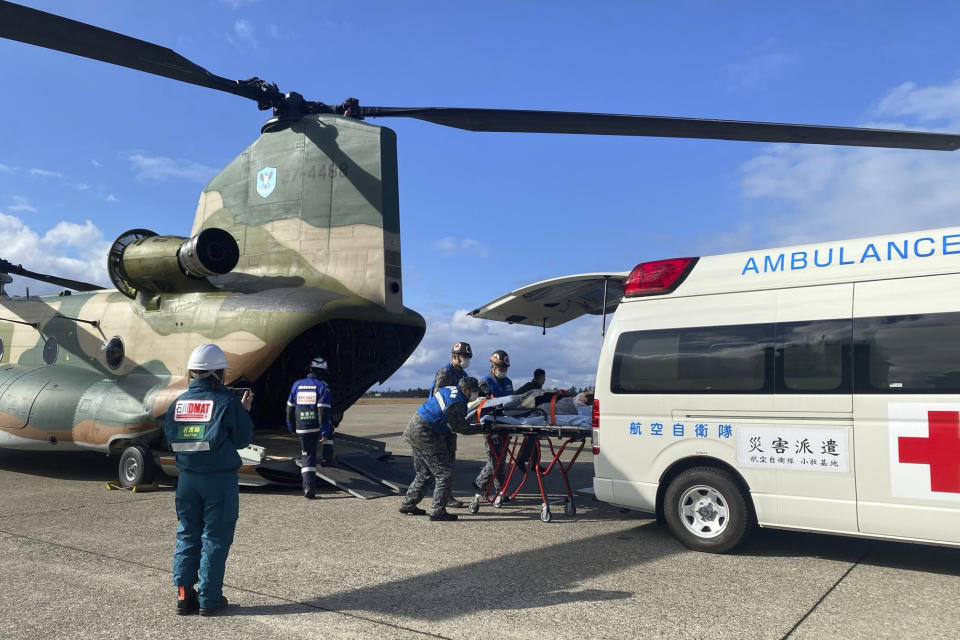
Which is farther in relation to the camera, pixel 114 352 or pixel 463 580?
pixel 114 352

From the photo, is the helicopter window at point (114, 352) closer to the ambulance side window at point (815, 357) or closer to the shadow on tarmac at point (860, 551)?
the shadow on tarmac at point (860, 551)

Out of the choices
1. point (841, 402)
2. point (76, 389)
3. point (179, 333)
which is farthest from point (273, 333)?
point (841, 402)

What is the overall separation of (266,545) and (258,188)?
20.5 ft

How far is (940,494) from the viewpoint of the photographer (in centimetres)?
485

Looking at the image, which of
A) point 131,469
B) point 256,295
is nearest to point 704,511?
point 256,295

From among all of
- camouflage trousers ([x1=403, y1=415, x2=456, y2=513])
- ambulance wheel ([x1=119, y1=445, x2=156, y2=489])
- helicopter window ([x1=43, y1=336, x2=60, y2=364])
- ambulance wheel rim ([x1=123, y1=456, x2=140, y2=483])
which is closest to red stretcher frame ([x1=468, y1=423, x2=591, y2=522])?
camouflage trousers ([x1=403, y1=415, x2=456, y2=513])

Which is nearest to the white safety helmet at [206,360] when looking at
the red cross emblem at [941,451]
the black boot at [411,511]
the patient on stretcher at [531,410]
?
the black boot at [411,511]

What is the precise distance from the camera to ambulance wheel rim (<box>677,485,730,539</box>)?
19.2ft

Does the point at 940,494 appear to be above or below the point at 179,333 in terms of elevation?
below

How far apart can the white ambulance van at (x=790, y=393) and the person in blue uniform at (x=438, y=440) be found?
1.53 meters

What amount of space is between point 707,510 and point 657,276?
2.27 m

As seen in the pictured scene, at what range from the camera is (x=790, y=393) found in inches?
221

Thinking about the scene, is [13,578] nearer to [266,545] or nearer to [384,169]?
[266,545]

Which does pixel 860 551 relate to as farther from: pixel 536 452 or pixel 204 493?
pixel 204 493
